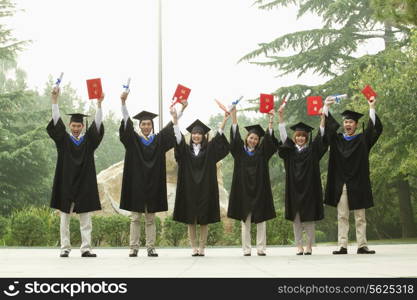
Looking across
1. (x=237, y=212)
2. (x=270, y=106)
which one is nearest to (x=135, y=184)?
(x=237, y=212)

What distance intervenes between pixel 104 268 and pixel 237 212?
357 centimetres

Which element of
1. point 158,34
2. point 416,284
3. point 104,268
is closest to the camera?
point 416,284

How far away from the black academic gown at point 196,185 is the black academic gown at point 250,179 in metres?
0.33

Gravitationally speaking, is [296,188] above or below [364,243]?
above

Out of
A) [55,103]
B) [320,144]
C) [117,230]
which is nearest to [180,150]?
[55,103]

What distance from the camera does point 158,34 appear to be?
19359 mm

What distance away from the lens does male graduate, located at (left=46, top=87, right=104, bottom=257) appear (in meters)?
9.73

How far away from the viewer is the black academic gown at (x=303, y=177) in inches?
404

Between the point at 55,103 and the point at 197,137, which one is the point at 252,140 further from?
the point at 55,103

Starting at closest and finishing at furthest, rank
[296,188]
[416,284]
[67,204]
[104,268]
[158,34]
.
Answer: [416,284]
[104,268]
[67,204]
[296,188]
[158,34]

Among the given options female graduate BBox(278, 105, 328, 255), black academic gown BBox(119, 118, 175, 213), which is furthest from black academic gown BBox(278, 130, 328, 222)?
black academic gown BBox(119, 118, 175, 213)

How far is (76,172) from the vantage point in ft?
32.4

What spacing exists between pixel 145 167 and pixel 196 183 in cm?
81

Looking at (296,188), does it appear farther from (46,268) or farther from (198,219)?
(46,268)
